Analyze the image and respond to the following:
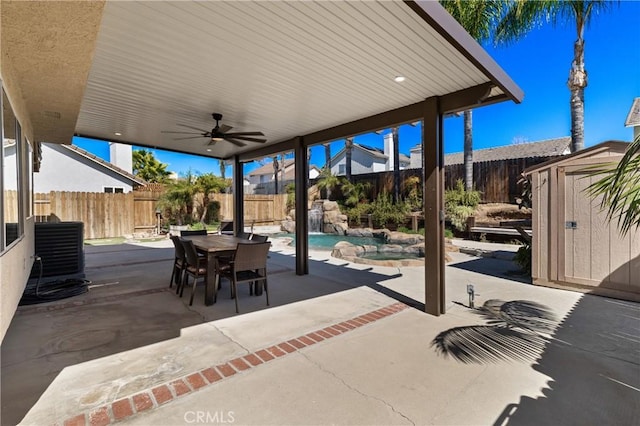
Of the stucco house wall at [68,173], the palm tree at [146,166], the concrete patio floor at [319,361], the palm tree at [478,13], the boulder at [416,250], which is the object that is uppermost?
the palm tree at [478,13]

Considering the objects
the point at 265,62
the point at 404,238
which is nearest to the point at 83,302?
the point at 265,62

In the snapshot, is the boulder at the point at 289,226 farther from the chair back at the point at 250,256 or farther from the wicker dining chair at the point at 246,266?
the chair back at the point at 250,256

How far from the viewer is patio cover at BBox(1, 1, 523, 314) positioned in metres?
2.23

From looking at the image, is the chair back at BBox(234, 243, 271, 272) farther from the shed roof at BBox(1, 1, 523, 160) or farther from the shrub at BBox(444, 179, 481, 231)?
the shrub at BBox(444, 179, 481, 231)

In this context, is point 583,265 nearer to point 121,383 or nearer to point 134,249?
point 121,383

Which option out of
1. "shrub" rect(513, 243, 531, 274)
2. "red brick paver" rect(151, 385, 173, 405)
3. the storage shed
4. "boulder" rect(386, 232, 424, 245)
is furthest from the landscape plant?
"red brick paver" rect(151, 385, 173, 405)

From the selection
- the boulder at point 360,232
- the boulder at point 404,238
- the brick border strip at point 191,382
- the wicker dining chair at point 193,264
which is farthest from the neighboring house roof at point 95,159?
the brick border strip at point 191,382

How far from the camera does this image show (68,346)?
9.65ft

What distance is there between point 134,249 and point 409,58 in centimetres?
926

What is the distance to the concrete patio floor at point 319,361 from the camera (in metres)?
2.03

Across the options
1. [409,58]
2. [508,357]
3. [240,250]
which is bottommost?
[508,357]

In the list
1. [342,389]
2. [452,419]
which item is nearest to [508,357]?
[452,419]

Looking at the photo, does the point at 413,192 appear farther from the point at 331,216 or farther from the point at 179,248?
the point at 179,248

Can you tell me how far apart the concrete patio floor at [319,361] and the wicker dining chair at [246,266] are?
0.38m
